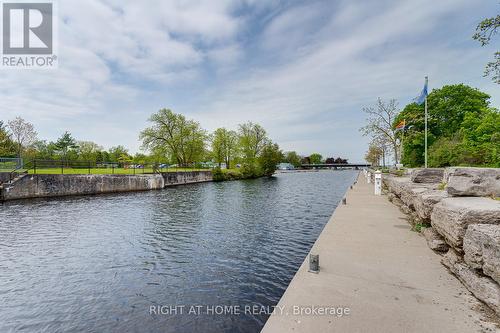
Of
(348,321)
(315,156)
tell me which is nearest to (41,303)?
(348,321)

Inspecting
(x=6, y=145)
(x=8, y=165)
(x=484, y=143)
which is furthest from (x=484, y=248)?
(x=6, y=145)

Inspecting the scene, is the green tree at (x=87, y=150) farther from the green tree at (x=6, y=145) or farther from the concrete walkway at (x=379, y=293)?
the concrete walkway at (x=379, y=293)

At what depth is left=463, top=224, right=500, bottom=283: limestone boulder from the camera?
2866 millimetres

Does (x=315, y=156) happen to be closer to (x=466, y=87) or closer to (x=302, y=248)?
(x=466, y=87)

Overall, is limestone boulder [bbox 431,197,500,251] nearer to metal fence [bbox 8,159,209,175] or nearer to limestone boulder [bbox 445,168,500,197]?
limestone boulder [bbox 445,168,500,197]

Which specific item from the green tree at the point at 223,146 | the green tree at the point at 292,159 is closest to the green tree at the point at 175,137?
the green tree at the point at 223,146

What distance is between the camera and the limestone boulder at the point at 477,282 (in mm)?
3021

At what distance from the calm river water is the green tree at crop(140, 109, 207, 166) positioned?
33875 mm

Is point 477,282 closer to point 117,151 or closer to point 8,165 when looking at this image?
point 8,165

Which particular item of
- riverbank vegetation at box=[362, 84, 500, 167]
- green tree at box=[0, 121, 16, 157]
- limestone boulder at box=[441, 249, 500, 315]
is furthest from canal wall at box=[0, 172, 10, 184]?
riverbank vegetation at box=[362, 84, 500, 167]

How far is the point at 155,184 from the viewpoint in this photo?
29.9 m

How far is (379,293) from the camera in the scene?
12.3 feet

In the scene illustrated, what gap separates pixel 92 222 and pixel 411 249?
44.4 feet

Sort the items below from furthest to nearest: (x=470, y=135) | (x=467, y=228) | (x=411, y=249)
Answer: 1. (x=470, y=135)
2. (x=411, y=249)
3. (x=467, y=228)
